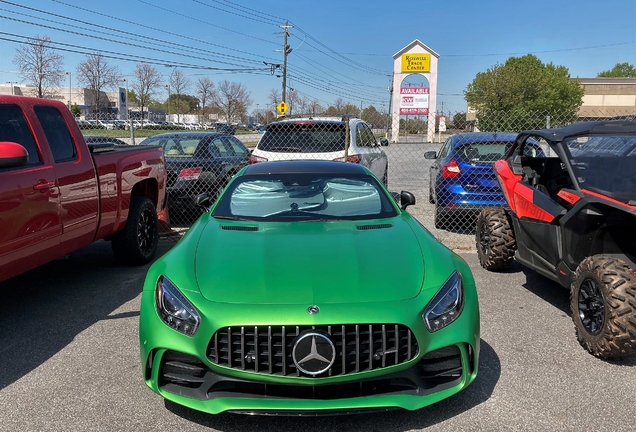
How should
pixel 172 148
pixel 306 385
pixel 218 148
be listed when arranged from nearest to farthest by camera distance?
1. pixel 306 385
2. pixel 172 148
3. pixel 218 148

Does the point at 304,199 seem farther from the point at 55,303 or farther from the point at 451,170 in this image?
the point at 451,170

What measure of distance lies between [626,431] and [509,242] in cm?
310

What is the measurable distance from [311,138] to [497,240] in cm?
359

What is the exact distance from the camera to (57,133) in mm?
5164

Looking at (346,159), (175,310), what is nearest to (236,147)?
(346,159)

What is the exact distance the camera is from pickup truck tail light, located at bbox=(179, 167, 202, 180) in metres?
8.73

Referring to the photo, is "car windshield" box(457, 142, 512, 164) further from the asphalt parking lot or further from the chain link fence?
the asphalt parking lot

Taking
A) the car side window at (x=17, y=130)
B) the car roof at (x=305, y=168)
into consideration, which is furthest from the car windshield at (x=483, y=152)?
the car side window at (x=17, y=130)

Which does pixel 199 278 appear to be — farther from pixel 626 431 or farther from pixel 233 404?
pixel 626 431

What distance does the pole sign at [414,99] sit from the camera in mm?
58406

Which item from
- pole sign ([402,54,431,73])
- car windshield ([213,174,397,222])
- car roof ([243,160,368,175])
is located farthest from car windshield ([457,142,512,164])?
pole sign ([402,54,431,73])

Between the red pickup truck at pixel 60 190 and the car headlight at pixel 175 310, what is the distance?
1743 millimetres

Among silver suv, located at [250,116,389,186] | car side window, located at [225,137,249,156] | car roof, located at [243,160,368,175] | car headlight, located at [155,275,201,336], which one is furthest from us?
car side window, located at [225,137,249,156]

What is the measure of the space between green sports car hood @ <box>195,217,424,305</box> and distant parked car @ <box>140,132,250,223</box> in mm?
4848
